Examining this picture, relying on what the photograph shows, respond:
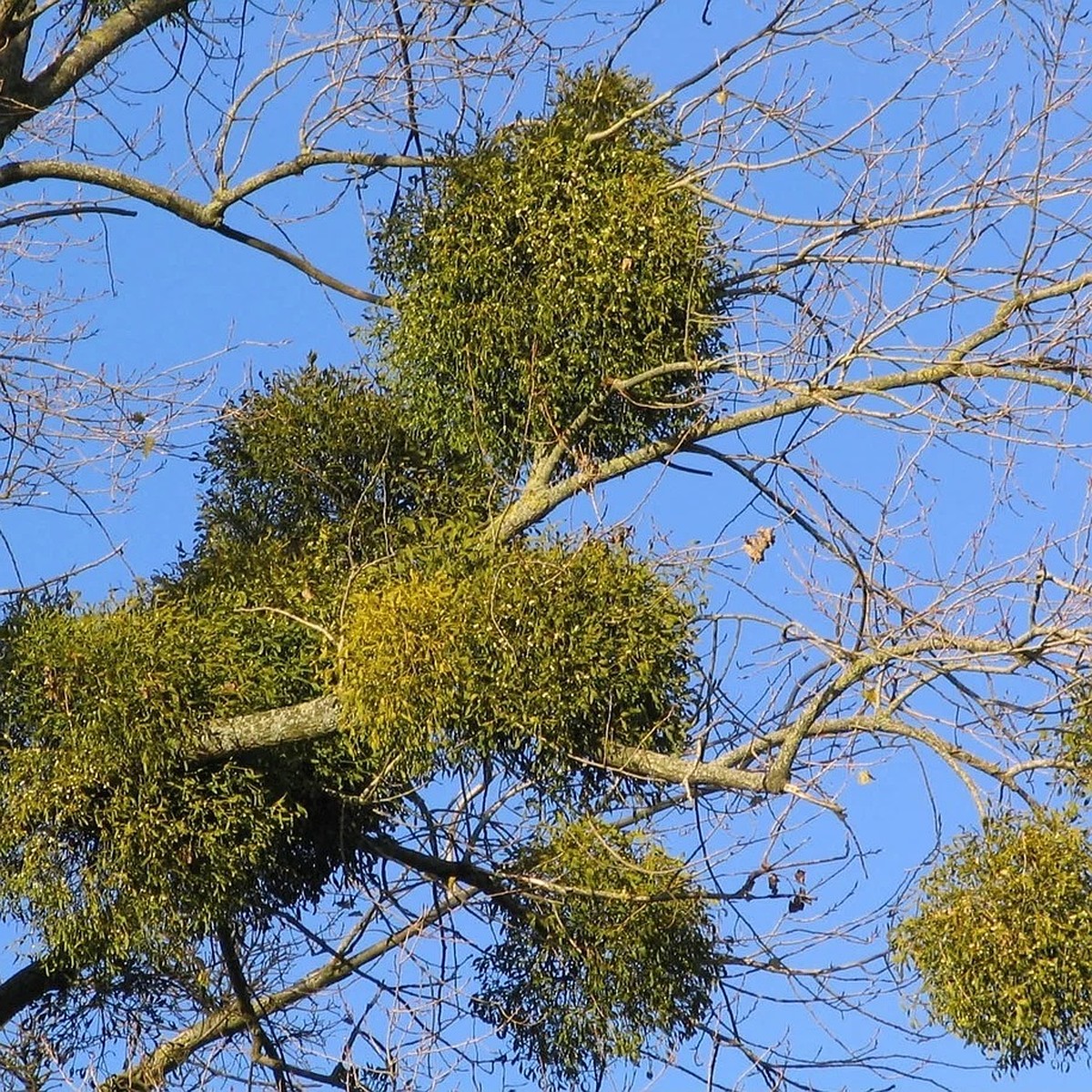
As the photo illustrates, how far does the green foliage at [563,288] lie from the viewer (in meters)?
6.51

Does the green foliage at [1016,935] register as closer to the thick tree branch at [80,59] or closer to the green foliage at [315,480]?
the green foliage at [315,480]

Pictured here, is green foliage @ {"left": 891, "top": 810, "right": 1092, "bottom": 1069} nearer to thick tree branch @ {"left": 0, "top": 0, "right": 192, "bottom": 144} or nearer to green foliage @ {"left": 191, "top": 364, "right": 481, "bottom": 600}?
green foliage @ {"left": 191, "top": 364, "right": 481, "bottom": 600}

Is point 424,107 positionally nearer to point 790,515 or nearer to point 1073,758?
point 790,515

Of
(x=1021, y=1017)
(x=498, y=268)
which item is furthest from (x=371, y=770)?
(x=1021, y=1017)

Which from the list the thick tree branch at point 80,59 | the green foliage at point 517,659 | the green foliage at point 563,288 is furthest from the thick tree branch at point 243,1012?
the thick tree branch at point 80,59

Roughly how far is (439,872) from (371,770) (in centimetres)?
64

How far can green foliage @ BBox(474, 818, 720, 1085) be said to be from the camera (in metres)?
6.55

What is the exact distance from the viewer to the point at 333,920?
7352mm

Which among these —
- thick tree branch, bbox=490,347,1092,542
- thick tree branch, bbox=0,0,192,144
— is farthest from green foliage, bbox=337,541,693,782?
thick tree branch, bbox=0,0,192,144

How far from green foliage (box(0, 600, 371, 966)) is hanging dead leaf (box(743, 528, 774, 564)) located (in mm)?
1483

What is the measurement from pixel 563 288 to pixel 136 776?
1.96m

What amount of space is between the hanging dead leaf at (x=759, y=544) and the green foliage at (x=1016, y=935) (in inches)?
37.7

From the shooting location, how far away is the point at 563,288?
21.3 ft

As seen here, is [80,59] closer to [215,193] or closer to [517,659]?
[215,193]
